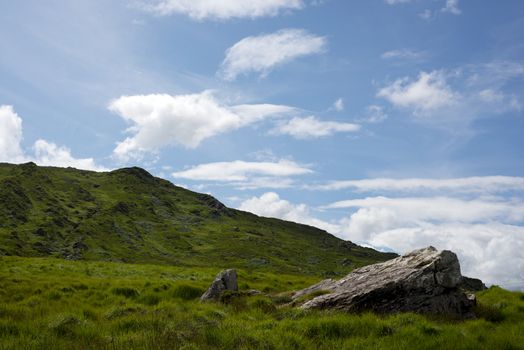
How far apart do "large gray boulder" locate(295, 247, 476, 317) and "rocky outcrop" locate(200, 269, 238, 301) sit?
661cm

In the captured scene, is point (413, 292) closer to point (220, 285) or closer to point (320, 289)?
point (320, 289)

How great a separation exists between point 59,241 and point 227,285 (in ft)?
478

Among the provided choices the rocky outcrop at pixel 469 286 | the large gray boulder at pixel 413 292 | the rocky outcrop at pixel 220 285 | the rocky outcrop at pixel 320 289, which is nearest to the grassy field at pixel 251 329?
the large gray boulder at pixel 413 292

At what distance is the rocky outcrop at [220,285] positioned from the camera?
82.1ft

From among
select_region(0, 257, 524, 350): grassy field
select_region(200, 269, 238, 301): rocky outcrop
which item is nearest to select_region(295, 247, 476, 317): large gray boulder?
select_region(0, 257, 524, 350): grassy field

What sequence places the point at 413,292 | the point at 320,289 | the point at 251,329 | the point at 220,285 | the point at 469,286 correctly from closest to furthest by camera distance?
the point at 251,329 < the point at 413,292 < the point at 320,289 < the point at 220,285 < the point at 469,286

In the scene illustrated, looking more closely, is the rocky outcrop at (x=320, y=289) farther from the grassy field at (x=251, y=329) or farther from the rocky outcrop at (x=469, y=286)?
the rocky outcrop at (x=469, y=286)

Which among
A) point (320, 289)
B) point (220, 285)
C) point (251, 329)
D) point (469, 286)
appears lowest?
point (469, 286)

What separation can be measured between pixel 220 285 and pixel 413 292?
36.6 feet

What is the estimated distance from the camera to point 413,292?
19.3 meters

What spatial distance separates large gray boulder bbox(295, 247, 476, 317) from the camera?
19.0 m

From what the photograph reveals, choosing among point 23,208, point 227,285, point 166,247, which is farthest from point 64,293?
point 23,208

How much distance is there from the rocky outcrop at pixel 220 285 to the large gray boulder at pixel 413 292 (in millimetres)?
6610

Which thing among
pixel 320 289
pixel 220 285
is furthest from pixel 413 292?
pixel 220 285
